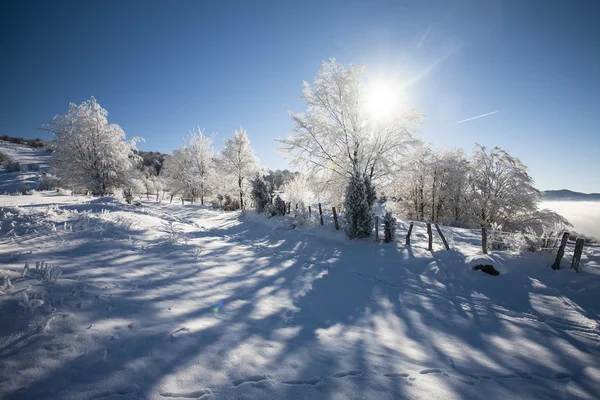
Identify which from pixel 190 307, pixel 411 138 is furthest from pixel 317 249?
pixel 411 138

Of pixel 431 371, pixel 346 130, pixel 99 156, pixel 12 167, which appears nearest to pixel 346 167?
pixel 346 130

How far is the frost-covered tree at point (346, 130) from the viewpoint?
12781 mm

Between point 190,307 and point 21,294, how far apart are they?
7.15 feet

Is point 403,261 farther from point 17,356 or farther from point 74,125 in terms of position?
point 74,125

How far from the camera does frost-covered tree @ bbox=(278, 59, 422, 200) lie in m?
12.8

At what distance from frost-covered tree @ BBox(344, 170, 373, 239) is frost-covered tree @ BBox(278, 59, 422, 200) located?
2.42 metres

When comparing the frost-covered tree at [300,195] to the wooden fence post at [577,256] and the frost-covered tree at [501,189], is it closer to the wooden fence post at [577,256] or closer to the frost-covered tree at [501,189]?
the wooden fence post at [577,256]

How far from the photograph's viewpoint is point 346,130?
13.3 metres

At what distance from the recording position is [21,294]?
318 centimetres

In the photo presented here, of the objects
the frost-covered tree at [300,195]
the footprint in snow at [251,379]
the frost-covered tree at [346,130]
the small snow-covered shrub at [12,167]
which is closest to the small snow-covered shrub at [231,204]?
the frost-covered tree at [300,195]

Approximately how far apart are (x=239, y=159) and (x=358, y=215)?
668 inches

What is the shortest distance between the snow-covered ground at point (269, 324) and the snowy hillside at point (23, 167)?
69.3ft

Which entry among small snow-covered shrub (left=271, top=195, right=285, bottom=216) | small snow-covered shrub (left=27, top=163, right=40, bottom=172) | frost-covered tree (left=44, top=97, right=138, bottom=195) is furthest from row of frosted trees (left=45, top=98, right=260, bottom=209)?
small snow-covered shrub (left=27, top=163, right=40, bottom=172)

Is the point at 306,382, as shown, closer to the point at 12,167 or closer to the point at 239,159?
the point at 239,159
